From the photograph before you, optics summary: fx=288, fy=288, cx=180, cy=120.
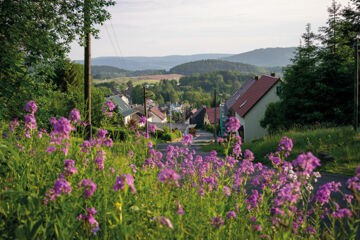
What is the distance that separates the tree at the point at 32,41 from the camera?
9.38 m

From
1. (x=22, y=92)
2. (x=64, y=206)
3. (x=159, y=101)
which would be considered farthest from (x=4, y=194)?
(x=159, y=101)

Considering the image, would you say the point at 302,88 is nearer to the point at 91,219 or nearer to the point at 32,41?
the point at 32,41

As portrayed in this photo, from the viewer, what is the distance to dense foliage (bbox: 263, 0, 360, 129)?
69.5 feet

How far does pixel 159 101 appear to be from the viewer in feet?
595

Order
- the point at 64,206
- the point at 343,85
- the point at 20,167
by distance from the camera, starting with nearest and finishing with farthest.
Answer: the point at 64,206 → the point at 20,167 → the point at 343,85

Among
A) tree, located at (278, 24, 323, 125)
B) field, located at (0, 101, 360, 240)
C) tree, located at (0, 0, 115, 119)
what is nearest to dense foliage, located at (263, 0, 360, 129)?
tree, located at (278, 24, 323, 125)

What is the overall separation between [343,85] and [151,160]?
69.7 feet

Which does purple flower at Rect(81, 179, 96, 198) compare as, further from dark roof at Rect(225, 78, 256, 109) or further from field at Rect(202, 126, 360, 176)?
dark roof at Rect(225, 78, 256, 109)

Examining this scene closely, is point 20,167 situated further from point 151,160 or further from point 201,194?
point 201,194

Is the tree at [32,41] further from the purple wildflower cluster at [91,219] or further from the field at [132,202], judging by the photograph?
the purple wildflower cluster at [91,219]

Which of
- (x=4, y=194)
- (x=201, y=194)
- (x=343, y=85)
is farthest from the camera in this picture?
(x=343, y=85)

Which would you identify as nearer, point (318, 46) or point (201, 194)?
point (201, 194)

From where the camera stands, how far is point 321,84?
69.4 ft

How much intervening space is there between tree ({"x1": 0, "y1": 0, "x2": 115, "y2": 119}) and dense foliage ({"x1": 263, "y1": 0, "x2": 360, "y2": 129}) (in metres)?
A: 16.6
